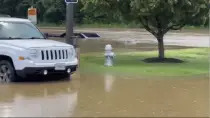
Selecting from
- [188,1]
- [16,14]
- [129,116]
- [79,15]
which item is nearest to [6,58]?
[129,116]

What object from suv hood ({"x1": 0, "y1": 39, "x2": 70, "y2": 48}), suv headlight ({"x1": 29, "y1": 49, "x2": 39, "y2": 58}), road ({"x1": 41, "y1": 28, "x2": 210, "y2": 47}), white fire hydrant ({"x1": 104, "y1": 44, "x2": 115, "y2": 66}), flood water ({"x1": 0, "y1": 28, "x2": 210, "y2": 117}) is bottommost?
road ({"x1": 41, "y1": 28, "x2": 210, "y2": 47})

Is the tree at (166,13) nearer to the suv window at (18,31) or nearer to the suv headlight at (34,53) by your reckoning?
the suv window at (18,31)

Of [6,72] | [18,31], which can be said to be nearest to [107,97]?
[6,72]

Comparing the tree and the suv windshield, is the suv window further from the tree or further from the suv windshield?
the tree

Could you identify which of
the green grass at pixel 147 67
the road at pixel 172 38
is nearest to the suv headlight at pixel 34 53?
the green grass at pixel 147 67

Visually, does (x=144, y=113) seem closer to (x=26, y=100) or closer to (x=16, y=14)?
(x=26, y=100)

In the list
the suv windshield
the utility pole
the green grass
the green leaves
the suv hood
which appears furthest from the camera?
the green leaves

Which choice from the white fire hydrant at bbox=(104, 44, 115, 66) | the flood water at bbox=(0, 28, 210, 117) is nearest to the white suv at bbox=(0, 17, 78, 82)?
the flood water at bbox=(0, 28, 210, 117)

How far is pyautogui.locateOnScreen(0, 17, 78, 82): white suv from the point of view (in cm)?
1328

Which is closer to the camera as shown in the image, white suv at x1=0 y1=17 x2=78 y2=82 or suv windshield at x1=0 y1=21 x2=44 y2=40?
white suv at x1=0 y1=17 x2=78 y2=82

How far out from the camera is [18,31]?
1474 cm

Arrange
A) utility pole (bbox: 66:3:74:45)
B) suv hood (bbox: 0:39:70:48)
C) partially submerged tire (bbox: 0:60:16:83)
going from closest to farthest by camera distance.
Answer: suv hood (bbox: 0:39:70:48), partially submerged tire (bbox: 0:60:16:83), utility pole (bbox: 66:3:74:45)

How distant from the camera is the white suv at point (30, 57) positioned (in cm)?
1328

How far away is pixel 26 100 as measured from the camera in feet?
36.1
